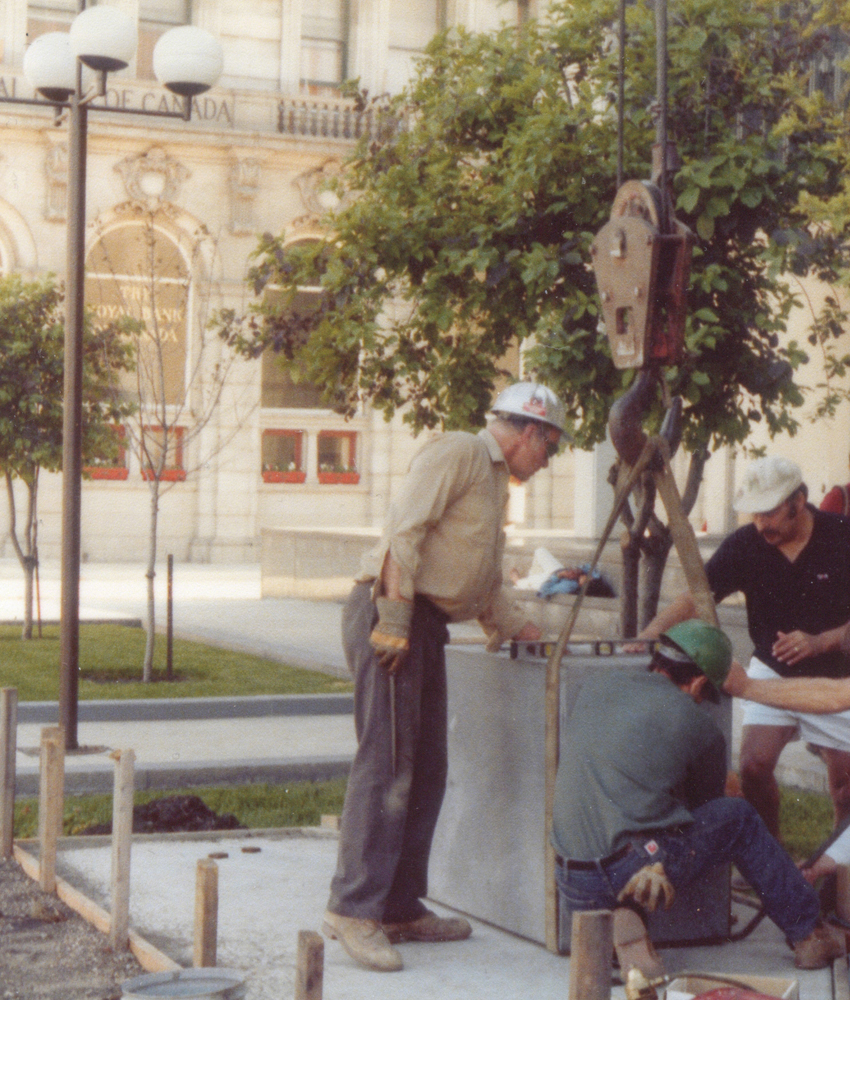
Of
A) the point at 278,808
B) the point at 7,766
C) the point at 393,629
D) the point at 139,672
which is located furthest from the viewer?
the point at 139,672

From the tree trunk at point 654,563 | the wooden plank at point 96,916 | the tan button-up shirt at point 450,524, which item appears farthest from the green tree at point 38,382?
the tan button-up shirt at point 450,524

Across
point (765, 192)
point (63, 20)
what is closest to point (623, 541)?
point (765, 192)

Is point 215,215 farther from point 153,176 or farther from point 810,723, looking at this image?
point 810,723

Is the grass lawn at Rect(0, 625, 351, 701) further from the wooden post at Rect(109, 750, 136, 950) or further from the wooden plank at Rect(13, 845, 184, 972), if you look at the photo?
the wooden post at Rect(109, 750, 136, 950)

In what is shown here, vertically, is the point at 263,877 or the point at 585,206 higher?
the point at 585,206

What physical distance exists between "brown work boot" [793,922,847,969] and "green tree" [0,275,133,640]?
10974mm

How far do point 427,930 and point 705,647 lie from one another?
1.31 meters

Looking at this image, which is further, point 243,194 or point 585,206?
point 243,194

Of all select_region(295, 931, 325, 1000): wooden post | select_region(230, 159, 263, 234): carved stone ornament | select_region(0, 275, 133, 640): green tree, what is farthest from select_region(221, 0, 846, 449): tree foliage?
select_region(230, 159, 263, 234): carved stone ornament

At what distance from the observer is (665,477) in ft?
18.1

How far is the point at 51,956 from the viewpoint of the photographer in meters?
5.69

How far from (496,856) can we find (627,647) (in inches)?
30.6

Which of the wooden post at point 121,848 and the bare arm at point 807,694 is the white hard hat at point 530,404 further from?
the wooden post at point 121,848

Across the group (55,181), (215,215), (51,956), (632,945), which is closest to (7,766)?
(51,956)
